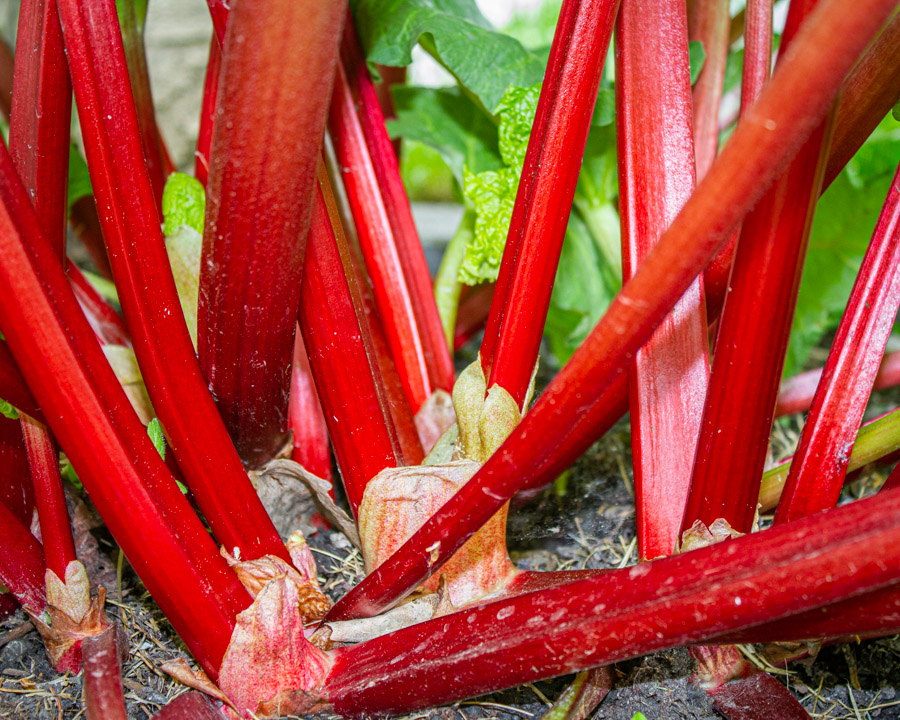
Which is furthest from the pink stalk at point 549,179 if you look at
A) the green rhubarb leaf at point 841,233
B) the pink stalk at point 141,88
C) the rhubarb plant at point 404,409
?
the green rhubarb leaf at point 841,233

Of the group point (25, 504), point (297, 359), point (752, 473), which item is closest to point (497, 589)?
point (752, 473)

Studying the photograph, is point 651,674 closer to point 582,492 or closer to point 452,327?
point 582,492

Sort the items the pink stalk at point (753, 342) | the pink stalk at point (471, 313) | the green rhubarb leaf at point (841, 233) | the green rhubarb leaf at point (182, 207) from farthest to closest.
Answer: the pink stalk at point (471, 313) < the green rhubarb leaf at point (841, 233) < the green rhubarb leaf at point (182, 207) < the pink stalk at point (753, 342)

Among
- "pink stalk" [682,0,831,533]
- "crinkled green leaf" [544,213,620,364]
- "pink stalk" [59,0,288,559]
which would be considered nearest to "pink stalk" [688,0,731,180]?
"crinkled green leaf" [544,213,620,364]

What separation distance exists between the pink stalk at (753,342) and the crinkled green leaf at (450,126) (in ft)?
2.08

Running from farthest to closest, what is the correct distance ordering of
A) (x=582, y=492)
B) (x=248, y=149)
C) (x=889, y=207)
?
(x=582, y=492)
(x=889, y=207)
(x=248, y=149)

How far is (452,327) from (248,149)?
0.72 m

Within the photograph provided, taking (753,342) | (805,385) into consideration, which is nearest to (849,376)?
(753,342)

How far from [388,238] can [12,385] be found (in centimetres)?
58

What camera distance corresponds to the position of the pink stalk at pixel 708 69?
1231mm

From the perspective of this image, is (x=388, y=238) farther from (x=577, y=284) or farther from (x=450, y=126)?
(x=577, y=284)

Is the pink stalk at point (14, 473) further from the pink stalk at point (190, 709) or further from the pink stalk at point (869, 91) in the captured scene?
the pink stalk at point (869, 91)

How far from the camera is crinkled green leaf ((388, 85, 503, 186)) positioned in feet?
4.34

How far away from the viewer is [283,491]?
1.00 meters
